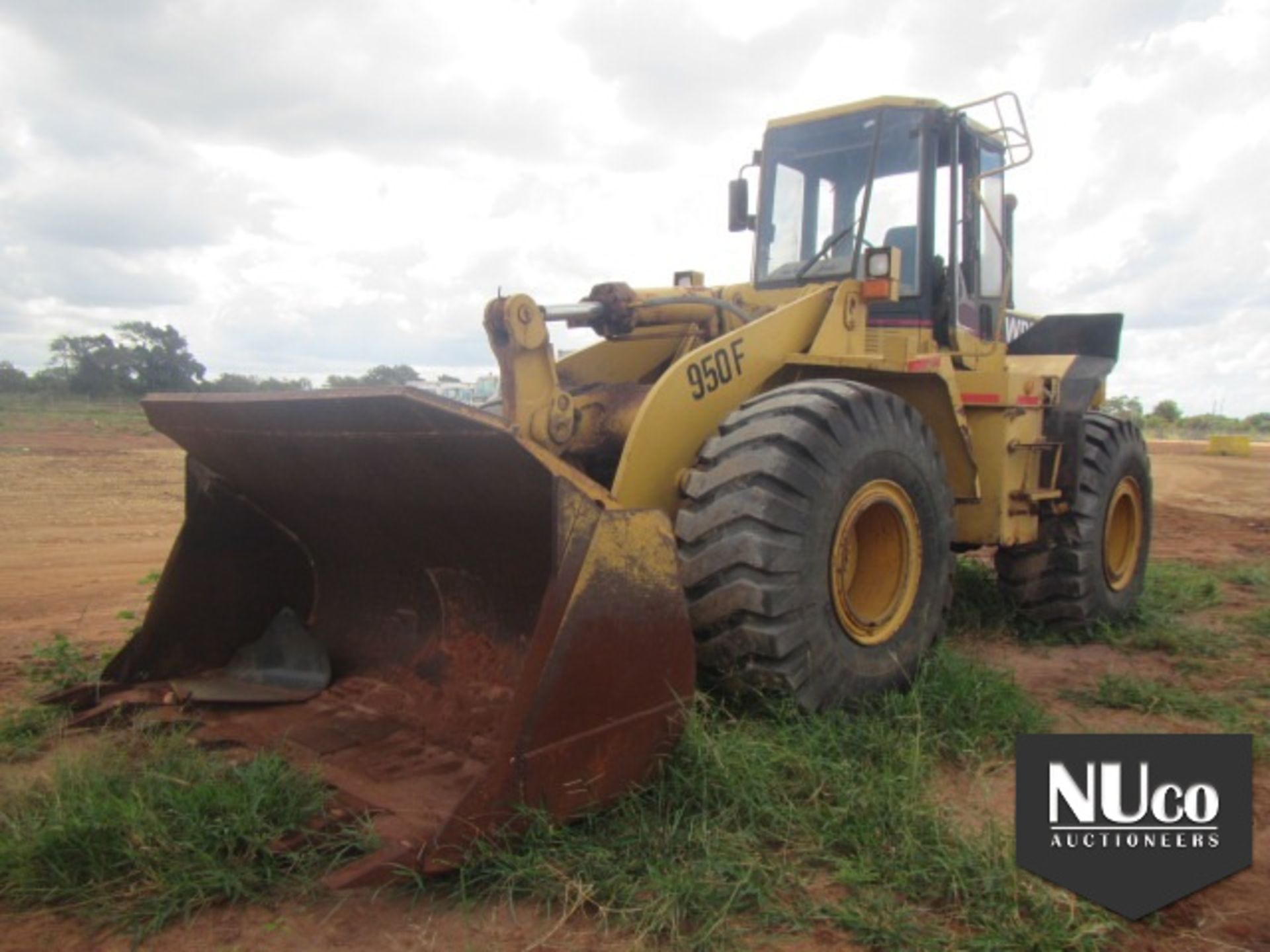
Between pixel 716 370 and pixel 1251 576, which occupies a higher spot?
pixel 716 370

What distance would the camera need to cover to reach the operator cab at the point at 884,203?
5.75m

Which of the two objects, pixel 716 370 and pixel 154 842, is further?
pixel 716 370

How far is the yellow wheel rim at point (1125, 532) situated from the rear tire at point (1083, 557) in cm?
5

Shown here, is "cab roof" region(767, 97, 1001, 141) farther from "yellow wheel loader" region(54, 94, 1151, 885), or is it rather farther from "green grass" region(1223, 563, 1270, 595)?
"green grass" region(1223, 563, 1270, 595)

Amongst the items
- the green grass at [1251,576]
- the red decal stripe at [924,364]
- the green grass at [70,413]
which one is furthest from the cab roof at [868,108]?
the green grass at [70,413]

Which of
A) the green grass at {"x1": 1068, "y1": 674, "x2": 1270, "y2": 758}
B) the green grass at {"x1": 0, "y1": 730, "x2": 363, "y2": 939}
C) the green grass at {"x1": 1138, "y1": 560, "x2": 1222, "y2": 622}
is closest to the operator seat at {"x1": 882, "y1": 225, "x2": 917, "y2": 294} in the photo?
the green grass at {"x1": 1068, "y1": 674, "x2": 1270, "y2": 758}

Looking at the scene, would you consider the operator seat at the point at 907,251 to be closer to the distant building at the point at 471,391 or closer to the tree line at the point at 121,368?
the distant building at the point at 471,391

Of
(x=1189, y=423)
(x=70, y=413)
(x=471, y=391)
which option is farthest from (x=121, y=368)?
(x=1189, y=423)

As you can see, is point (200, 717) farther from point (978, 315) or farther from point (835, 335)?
point (978, 315)

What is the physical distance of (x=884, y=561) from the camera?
461 cm

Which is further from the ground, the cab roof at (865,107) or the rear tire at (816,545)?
the cab roof at (865,107)

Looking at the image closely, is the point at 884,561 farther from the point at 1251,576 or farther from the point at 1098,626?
the point at 1251,576

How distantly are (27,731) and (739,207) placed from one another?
4.53 metres

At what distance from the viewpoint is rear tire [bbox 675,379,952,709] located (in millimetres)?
3676
